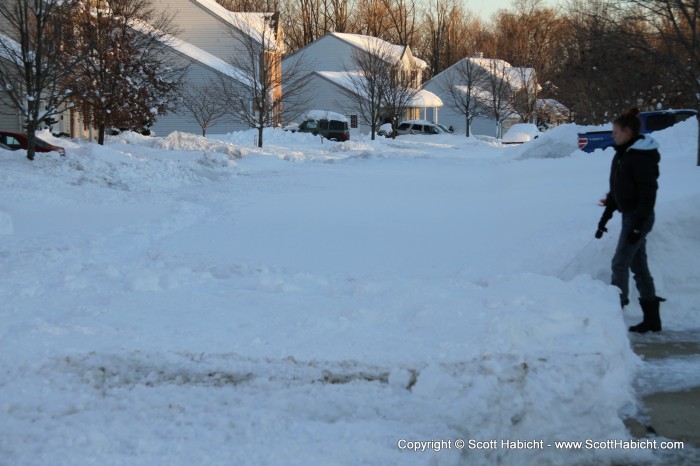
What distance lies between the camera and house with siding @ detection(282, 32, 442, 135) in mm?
53906

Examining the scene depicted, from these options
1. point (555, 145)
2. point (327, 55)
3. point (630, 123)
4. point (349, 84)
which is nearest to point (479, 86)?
point (349, 84)

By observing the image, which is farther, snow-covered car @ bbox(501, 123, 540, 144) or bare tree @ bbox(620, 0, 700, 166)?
snow-covered car @ bbox(501, 123, 540, 144)

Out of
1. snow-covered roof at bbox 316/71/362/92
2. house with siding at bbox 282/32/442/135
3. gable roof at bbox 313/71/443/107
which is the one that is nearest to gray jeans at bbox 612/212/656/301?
house with siding at bbox 282/32/442/135

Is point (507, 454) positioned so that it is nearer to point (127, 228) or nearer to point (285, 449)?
point (285, 449)

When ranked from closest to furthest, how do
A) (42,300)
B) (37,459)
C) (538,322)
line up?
(37,459) < (538,322) < (42,300)

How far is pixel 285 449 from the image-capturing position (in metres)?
3.70

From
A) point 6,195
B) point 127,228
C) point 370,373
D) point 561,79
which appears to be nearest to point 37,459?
point 370,373

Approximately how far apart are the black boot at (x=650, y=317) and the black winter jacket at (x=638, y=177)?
68 cm

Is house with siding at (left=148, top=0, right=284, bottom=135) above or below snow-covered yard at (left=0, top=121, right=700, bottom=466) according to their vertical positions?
above

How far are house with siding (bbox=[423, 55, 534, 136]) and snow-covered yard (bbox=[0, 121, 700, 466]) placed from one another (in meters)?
50.7

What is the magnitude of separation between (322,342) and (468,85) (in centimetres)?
5464

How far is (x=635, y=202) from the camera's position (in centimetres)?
599

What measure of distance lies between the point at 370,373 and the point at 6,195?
1070cm

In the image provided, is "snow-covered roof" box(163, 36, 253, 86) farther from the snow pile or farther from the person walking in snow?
the person walking in snow
